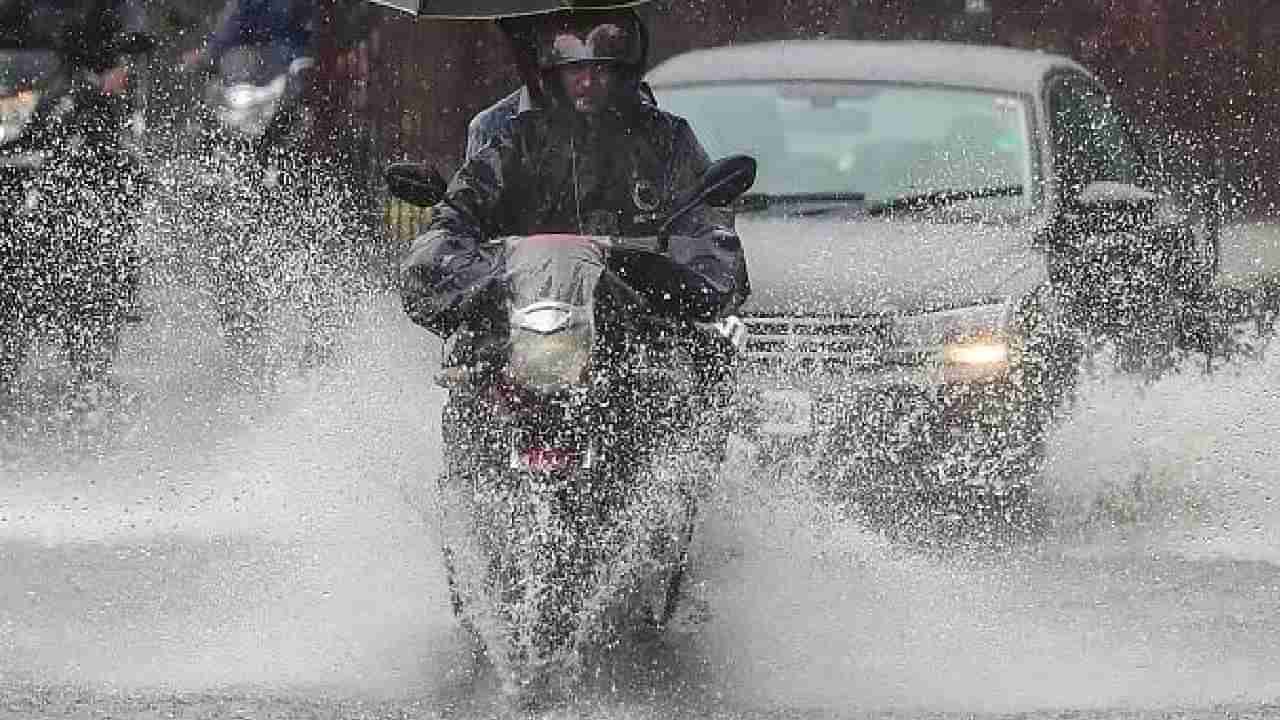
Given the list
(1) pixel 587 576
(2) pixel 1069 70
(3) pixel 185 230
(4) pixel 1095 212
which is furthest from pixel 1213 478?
(3) pixel 185 230

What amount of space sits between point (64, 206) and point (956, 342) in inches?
241

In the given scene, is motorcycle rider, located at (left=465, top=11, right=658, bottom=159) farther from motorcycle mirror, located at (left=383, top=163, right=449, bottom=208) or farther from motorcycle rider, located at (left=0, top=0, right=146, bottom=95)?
motorcycle rider, located at (left=0, top=0, right=146, bottom=95)

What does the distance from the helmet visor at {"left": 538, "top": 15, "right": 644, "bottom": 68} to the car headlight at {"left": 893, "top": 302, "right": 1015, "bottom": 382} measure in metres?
2.14

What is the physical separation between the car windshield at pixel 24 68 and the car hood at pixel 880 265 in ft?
15.8

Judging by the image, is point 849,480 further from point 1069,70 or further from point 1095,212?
point 1069,70

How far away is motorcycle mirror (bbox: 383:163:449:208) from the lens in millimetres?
6773

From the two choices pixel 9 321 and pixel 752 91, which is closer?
pixel 752 91

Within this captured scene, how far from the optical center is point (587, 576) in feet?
21.5

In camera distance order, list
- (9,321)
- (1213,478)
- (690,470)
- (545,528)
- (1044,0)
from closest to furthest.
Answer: (545,528) → (690,470) → (1213,478) → (9,321) → (1044,0)

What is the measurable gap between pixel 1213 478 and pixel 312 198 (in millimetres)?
6070

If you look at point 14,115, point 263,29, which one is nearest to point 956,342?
point 14,115

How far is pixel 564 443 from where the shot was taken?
6434 mm

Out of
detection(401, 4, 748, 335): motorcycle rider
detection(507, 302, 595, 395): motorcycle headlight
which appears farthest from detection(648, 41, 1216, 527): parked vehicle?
detection(507, 302, 595, 395): motorcycle headlight

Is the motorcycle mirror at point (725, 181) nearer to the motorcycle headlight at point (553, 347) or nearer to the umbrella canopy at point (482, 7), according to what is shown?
the motorcycle headlight at point (553, 347)
